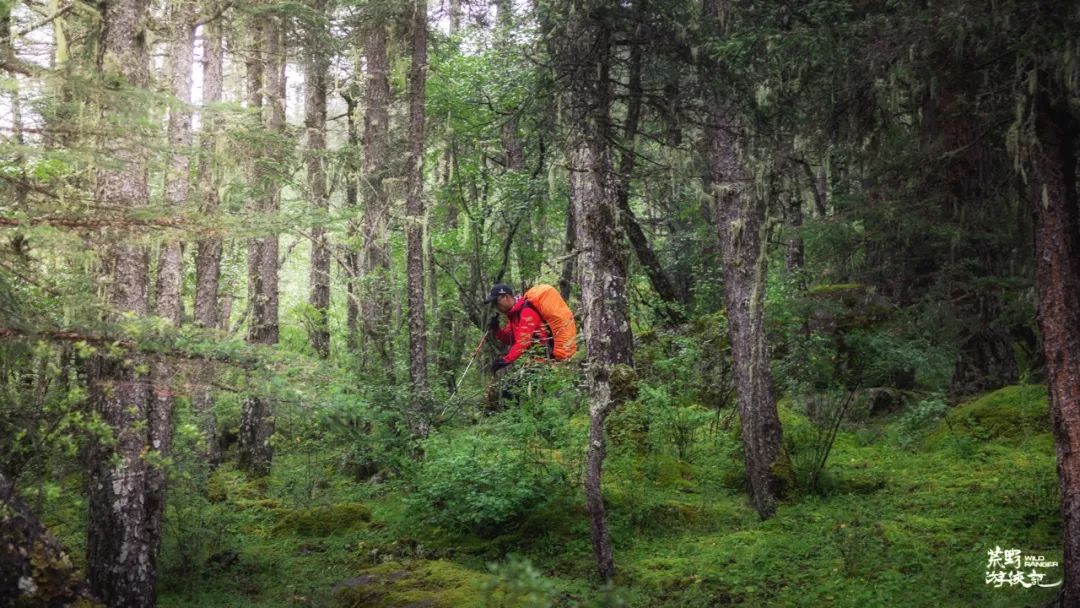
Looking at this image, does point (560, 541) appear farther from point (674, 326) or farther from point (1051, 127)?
point (674, 326)

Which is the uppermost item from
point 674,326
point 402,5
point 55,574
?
point 402,5

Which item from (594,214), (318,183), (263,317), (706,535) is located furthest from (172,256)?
(318,183)

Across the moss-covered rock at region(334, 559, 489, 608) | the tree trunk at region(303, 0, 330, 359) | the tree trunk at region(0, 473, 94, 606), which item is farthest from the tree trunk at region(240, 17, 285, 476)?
the tree trunk at region(0, 473, 94, 606)

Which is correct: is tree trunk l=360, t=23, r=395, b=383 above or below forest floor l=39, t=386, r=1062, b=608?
above

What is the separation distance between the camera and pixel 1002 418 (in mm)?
11070

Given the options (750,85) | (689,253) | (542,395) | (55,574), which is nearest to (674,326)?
(689,253)

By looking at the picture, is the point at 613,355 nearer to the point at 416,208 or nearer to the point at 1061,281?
the point at 416,208

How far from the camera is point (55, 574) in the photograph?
21.9 ft

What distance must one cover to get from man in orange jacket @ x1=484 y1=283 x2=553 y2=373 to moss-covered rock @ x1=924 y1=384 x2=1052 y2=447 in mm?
5742

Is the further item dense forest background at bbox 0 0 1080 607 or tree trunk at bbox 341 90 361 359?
tree trunk at bbox 341 90 361 359

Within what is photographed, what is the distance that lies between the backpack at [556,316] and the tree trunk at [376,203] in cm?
457

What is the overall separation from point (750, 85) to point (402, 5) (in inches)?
249

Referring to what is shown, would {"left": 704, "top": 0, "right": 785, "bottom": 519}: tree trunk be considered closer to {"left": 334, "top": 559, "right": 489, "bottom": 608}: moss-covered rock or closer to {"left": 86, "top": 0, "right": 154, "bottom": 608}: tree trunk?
{"left": 334, "top": 559, "right": 489, "bottom": 608}: moss-covered rock

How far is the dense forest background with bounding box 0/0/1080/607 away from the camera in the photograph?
6406mm
